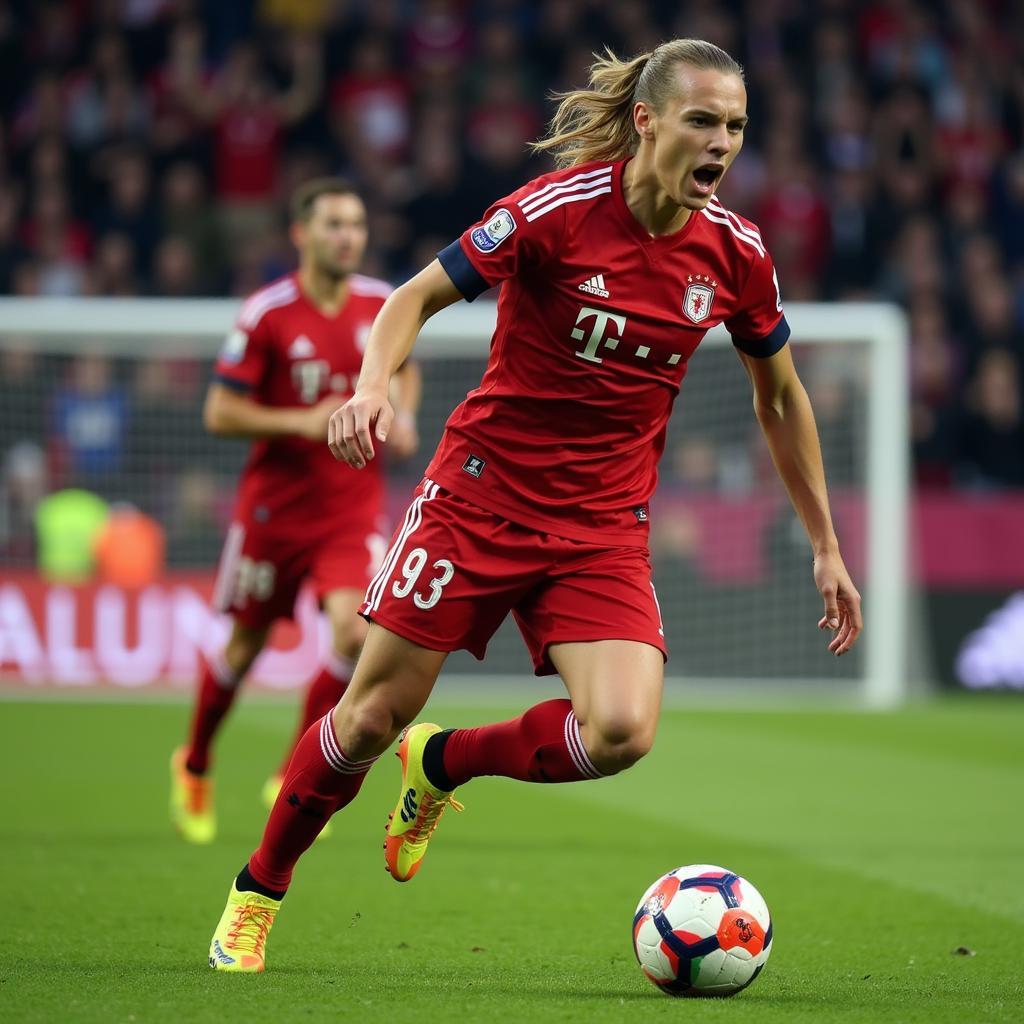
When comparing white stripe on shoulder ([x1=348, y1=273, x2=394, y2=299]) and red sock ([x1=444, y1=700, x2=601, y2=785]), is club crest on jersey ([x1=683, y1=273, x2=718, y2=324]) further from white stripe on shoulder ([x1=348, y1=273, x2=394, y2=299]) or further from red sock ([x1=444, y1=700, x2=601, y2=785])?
white stripe on shoulder ([x1=348, y1=273, x2=394, y2=299])

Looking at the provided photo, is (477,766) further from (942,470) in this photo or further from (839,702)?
(942,470)

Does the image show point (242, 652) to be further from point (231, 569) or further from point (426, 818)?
point (426, 818)

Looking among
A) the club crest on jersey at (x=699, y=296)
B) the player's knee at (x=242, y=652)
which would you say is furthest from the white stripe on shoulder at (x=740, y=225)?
the player's knee at (x=242, y=652)

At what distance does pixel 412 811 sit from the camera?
15.9 feet

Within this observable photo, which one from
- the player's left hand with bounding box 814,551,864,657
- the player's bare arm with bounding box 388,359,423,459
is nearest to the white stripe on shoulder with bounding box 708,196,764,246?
the player's left hand with bounding box 814,551,864,657

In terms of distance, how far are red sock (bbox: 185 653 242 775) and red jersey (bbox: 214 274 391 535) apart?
0.60 meters

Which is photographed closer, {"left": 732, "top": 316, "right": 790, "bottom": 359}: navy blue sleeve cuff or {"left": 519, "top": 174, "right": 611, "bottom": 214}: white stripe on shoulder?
{"left": 519, "top": 174, "right": 611, "bottom": 214}: white stripe on shoulder

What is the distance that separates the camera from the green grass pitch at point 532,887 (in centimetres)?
427

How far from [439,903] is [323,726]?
132cm

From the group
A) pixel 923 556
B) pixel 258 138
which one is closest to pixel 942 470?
pixel 923 556

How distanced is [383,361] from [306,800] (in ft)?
3.67

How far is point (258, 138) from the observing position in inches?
634

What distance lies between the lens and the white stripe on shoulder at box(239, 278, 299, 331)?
7422 millimetres

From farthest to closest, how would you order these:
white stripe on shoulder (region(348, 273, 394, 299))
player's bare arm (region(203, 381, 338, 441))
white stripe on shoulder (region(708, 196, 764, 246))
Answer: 1. white stripe on shoulder (region(348, 273, 394, 299))
2. player's bare arm (region(203, 381, 338, 441))
3. white stripe on shoulder (region(708, 196, 764, 246))
